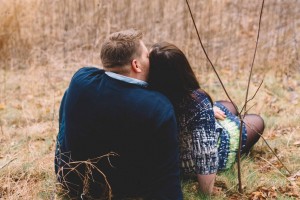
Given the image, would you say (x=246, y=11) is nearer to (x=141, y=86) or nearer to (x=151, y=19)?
(x=151, y=19)

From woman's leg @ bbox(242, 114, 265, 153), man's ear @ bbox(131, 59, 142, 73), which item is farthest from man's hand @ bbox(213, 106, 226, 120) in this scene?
man's ear @ bbox(131, 59, 142, 73)

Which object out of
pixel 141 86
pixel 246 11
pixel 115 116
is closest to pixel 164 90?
pixel 141 86

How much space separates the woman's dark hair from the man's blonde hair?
6.4 inches

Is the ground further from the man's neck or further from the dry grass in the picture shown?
the man's neck

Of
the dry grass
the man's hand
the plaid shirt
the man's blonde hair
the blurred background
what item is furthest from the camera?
the blurred background

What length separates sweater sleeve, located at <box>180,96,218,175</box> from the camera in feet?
8.79

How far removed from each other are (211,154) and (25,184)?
1249 millimetres

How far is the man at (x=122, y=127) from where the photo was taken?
2.29 meters

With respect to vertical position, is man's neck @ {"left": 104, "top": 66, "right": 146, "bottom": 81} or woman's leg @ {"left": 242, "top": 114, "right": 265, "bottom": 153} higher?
man's neck @ {"left": 104, "top": 66, "right": 146, "bottom": 81}

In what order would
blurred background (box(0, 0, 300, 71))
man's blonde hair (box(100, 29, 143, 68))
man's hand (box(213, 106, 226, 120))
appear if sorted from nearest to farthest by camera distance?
man's blonde hair (box(100, 29, 143, 68)), man's hand (box(213, 106, 226, 120)), blurred background (box(0, 0, 300, 71))

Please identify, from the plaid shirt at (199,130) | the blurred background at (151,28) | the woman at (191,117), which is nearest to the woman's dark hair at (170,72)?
the woman at (191,117)

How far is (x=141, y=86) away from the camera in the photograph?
239cm

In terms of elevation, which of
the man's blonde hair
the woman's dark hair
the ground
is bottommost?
the ground

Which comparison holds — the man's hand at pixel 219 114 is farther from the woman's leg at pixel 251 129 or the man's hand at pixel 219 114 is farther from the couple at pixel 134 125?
the couple at pixel 134 125
